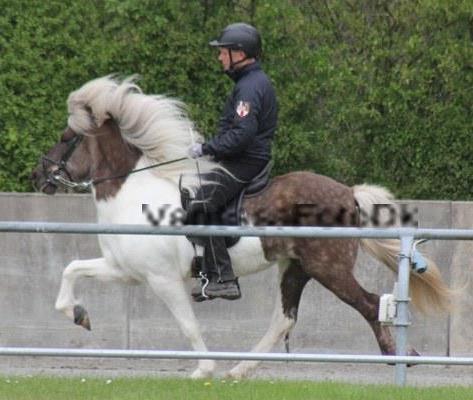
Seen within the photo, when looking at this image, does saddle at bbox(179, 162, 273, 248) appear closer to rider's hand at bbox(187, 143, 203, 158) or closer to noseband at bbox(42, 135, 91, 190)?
rider's hand at bbox(187, 143, 203, 158)

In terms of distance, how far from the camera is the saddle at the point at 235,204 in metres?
11.1

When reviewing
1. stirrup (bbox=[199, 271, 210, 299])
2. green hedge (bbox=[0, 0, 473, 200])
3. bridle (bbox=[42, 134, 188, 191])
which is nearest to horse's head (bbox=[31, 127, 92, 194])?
bridle (bbox=[42, 134, 188, 191])

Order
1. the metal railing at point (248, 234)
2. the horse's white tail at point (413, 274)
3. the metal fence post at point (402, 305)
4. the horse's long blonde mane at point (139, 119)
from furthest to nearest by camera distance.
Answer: the horse's long blonde mane at point (139, 119), the horse's white tail at point (413, 274), the metal fence post at point (402, 305), the metal railing at point (248, 234)

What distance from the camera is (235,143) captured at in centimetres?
1101

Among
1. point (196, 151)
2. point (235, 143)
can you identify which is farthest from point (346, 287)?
point (196, 151)

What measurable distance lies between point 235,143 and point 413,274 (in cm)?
170

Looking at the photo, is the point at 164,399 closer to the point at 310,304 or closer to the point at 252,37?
the point at 252,37

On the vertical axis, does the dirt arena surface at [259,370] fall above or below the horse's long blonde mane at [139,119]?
below

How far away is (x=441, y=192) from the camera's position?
48.6ft

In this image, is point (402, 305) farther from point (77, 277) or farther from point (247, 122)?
point (77, 277)

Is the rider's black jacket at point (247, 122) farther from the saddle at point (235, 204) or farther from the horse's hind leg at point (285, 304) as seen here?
the horse's hind leg at point (285, 304)

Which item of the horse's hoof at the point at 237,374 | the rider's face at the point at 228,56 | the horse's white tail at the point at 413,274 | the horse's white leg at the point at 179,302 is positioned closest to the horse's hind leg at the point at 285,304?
the horse's hoof at the point at 237,374

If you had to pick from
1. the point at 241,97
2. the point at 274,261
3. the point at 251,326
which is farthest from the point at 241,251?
the point at 251,326

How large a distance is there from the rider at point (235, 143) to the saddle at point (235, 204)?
0.04 meters
